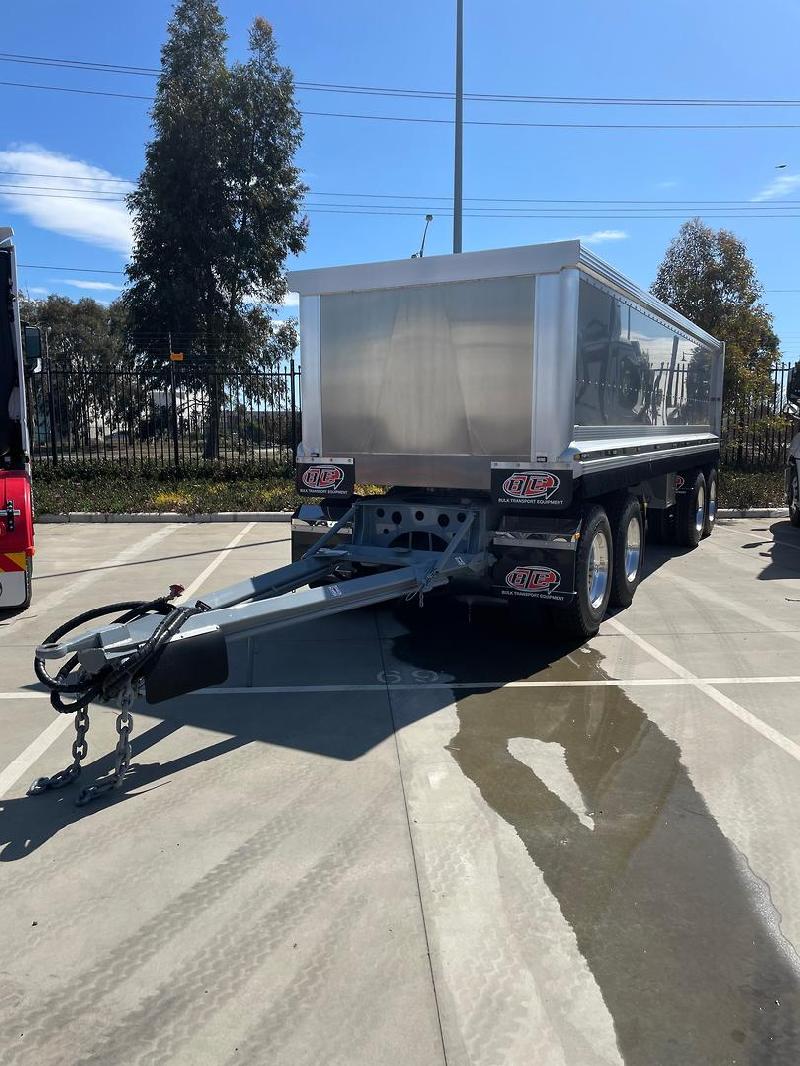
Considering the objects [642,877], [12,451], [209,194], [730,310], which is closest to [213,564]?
[12,451]

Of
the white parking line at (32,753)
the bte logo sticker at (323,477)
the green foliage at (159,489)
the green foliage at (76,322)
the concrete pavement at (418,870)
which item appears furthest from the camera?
the green foliage at (76,322)

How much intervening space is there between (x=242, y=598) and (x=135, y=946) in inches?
101

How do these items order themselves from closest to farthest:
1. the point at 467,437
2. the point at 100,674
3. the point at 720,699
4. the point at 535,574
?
1. the point at 100,674
2. the point at 720,699
3. the point at 535,574
4. the point at 467,437

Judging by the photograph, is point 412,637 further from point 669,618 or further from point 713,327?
point 713,327

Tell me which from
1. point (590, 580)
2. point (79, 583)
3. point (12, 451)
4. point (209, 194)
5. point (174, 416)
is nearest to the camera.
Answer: point (590, 580)

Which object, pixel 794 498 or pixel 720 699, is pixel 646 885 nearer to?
pixel 720 699

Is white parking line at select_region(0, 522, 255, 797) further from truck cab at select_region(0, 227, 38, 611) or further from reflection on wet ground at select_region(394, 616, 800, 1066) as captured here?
reflection on wet ground at select_region(394, 616, 800, 1066)

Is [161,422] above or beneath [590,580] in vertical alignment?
above

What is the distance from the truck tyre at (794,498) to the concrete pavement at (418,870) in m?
7.92

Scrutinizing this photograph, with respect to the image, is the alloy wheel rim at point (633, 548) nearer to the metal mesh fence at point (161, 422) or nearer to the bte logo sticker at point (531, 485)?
the bte logo sticker at point (531, 485)

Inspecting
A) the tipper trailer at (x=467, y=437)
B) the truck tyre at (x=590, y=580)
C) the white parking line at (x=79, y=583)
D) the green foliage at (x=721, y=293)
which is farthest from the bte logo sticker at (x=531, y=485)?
the green foliage at (x=721, y=293)

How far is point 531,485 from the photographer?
5.71 metres

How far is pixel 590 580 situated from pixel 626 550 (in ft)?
3.65

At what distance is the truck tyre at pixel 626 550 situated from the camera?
7.17m
